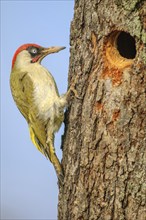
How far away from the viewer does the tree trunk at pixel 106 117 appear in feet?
11.8

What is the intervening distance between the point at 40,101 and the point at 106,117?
4.95ft

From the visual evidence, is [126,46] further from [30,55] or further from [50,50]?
[30,55]

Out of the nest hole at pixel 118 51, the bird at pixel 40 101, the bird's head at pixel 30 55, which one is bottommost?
the bird at pixel 40 101

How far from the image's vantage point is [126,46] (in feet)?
13.5

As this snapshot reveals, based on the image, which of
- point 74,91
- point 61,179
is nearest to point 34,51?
point 74,91

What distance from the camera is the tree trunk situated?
3.58 metres

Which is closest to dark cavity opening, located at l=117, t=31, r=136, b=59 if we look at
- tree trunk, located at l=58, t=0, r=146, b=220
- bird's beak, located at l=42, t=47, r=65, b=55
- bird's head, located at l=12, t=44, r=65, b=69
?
tree trunk, located at l=58, t=0, r=146, b=220

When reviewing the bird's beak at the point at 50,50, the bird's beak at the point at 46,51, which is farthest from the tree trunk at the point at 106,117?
the bird's beak at the point at 46,51

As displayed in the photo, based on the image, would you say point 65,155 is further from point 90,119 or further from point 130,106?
point 130,106

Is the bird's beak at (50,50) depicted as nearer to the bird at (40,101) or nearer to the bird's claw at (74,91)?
the bird at (40,101)

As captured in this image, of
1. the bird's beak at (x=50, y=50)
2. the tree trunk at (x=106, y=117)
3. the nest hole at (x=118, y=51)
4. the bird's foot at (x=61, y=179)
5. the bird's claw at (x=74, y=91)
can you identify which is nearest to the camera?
the tree trunk at (x=106, y=117)

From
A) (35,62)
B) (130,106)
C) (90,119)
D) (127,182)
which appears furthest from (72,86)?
(35,62)

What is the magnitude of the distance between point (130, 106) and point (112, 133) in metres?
0.27

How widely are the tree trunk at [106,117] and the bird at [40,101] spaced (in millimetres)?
574
